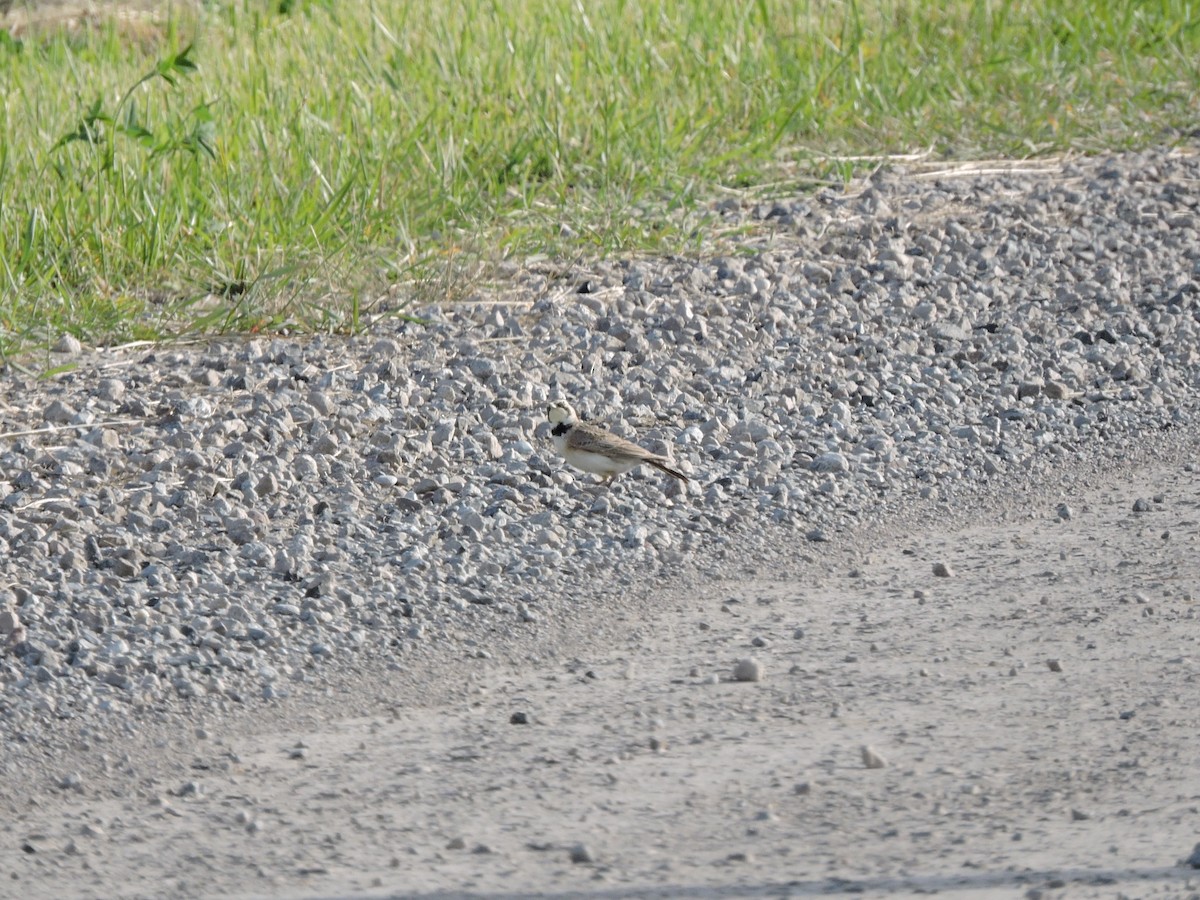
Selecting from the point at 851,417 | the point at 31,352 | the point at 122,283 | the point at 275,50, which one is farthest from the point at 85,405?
the point at 275,50

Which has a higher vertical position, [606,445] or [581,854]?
[581,854]

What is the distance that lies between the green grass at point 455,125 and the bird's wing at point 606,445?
5.79 feet

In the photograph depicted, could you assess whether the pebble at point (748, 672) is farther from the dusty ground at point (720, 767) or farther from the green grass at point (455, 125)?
the green grass at point (455, 125)

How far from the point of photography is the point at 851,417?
19.7 feet

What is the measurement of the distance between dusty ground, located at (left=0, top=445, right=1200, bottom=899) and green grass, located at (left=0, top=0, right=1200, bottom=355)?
302 centimetres

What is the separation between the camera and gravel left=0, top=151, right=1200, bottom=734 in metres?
4.50

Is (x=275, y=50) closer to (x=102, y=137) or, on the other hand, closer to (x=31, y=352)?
(x=102, y=137)

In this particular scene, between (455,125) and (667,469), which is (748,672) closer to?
(667,469)

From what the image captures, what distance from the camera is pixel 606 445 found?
5.29 m

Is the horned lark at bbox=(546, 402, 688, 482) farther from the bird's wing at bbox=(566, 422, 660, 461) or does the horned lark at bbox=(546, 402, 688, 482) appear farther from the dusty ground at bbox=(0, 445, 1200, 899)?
the dusty ground at bbox=(0, 445, 1200, 899)

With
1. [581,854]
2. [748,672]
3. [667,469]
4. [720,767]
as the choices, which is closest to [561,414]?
[667,469]

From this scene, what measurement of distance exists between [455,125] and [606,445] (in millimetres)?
3608

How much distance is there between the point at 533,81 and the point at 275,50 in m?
1.78

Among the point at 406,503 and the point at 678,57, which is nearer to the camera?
the point at 406,503
